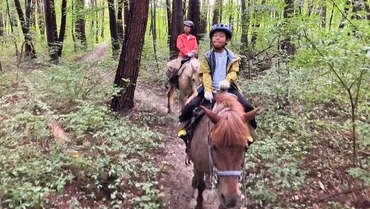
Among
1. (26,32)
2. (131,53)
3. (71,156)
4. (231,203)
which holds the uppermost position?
(26,32)

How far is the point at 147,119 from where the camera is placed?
8.66 m

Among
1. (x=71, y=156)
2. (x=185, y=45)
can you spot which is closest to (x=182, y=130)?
(x=71, y=156)

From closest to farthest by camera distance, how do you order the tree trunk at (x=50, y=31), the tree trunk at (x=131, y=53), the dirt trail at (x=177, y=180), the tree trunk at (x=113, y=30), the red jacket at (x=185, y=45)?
the dirt trail at (x=177, y=180)
the tree trunk at (x=131, y=53)
the red jacket at (x=185, y=45)
the tree trunk at (x=50, y=31)
the tree trunk at (x=113, y=30)

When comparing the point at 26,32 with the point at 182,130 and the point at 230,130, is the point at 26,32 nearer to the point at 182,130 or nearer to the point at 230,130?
the point at 182,130

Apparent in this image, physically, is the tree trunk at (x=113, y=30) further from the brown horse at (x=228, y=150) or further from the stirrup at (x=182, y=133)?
the brown horse at (x=228, y=150)

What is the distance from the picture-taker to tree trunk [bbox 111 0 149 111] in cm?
832

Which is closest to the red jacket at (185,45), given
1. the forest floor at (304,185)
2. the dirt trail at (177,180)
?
the dirt trail at (177,180)

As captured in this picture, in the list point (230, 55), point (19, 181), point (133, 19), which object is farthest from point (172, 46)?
point (19, 181)

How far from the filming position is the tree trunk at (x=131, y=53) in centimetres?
832

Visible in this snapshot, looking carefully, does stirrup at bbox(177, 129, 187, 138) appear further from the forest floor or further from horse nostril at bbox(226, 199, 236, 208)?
horse nostril at bbox(226, 199, 236, 208)

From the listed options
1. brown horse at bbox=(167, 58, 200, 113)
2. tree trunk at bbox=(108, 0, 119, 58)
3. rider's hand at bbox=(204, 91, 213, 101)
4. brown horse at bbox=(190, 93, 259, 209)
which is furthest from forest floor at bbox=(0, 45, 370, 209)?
tree trunk at bbox=(108, 0, 119, 58)

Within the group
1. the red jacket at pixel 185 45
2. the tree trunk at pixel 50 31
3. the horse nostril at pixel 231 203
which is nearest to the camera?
the horse nostril at pixel 231 203

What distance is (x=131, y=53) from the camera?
8.41m

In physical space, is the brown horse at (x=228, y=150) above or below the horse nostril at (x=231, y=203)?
above
